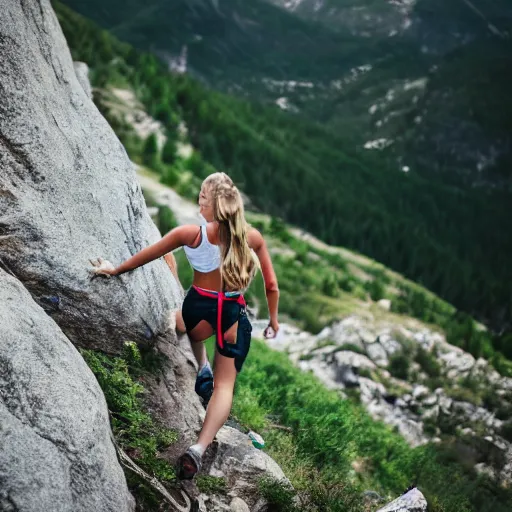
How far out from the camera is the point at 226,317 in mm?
4258

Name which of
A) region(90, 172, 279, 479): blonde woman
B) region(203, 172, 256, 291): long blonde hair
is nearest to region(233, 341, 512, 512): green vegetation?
region(90, 172, 279, 479): blonde woman

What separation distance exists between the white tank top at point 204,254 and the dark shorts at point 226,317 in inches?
10.0

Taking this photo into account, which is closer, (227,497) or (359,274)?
(227,497)

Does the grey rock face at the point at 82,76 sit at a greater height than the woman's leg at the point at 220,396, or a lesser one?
greater

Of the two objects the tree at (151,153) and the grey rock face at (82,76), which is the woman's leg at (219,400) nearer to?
the grey rock face at (82,76)

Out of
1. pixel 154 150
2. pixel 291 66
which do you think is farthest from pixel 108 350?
pixel 291 66

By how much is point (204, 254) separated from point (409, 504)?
2.45 meters

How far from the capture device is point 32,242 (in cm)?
425

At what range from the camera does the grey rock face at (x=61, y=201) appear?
4.26m

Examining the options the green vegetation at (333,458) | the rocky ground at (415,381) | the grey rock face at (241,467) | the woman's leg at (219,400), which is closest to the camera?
the woman's leg at (219,400)

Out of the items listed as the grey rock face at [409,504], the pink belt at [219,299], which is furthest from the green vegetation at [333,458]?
the pink belt at [219,299]

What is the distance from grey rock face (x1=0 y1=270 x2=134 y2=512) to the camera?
3.09 m

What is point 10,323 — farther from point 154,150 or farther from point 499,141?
point 499,141

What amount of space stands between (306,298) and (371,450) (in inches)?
406
